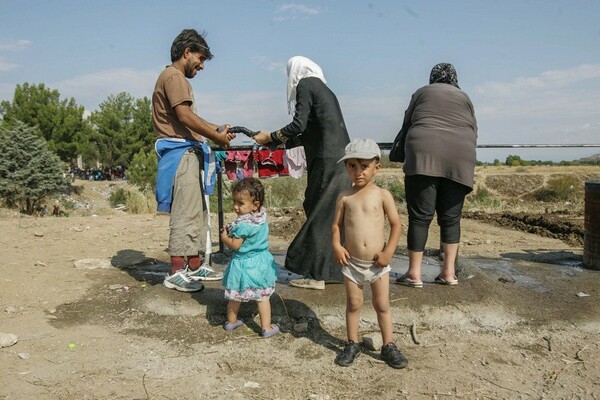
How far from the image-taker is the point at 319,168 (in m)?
4.06

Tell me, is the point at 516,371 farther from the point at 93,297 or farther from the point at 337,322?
the point at 93,297

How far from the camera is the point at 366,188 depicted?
10.4ft

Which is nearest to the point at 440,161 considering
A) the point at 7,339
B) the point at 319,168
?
the point at 319,168

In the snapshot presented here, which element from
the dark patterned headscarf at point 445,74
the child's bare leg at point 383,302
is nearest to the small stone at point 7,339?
the child's bare leg at point 383,302

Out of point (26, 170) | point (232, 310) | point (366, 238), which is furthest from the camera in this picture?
point (26, 170)

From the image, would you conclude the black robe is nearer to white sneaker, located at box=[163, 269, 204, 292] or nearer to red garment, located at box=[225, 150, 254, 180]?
white sneaker, located at box=[163, 269, 204, 292]

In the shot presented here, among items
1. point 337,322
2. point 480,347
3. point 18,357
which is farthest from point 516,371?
point 18,357

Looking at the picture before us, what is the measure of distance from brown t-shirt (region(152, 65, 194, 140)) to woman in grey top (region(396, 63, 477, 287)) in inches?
73.1

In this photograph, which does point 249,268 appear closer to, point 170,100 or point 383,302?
point 383,302

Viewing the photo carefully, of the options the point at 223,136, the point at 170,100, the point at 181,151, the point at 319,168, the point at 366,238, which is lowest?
the point at 366,238

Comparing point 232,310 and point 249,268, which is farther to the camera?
point 232,310

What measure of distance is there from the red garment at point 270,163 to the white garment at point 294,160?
134 mm

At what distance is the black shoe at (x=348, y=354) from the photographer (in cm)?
315

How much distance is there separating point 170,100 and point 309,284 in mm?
1868
